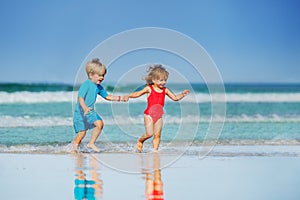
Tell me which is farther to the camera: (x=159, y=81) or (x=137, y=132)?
(x=137, y=132)

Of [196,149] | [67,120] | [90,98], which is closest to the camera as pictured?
[90,98]

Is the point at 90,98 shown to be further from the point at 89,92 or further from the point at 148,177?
the point at 148,177

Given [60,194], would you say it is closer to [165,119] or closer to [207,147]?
[207,147]

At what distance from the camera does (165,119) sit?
14.8 m

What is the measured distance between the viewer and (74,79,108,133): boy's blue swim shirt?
316 inches

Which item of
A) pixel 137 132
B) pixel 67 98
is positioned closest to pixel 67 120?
pixel 137 132

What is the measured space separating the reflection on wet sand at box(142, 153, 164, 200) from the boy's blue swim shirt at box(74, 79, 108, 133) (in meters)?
1.15

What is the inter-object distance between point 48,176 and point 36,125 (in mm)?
6553

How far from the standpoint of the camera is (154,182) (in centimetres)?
602

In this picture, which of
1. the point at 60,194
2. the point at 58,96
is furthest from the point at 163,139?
the point at 58,96

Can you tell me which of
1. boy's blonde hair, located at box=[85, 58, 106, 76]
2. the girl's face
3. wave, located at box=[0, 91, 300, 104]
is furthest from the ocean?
wave, located at box=[0, 91, 300, 104]

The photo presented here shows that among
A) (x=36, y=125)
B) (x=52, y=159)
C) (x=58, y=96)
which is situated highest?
(x=58, y=96)

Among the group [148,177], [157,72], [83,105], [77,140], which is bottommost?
[148,177]

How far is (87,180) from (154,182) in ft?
2.04
